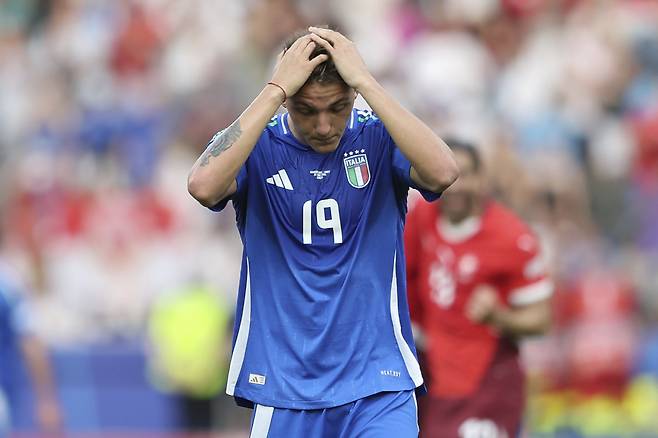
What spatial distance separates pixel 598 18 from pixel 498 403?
803cm

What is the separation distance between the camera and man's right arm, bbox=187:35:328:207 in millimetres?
5672

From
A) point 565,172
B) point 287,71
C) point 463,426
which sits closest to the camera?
point 287,71

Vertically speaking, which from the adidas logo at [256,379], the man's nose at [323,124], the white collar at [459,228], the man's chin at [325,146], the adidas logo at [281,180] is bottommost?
the adidas logo at [256,379]

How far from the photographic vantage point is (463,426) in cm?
837

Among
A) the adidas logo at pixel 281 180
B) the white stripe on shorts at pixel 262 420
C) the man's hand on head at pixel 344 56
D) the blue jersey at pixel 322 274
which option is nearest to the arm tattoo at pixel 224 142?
the blue jersey at pixel 322 274

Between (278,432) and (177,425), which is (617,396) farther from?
(278,432)

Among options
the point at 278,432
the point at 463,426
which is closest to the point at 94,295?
the point at 463,426

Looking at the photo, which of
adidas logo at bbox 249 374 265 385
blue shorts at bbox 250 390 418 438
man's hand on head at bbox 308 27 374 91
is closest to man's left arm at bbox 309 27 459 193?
man's hand on head at bbox 308 27 374 91

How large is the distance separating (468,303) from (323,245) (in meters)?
2.63

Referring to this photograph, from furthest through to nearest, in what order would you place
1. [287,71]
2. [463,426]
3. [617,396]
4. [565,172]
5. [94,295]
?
1. [94,295]
2. [565,172]
3. [617,396]
4. [463,426]
5. [287,71]

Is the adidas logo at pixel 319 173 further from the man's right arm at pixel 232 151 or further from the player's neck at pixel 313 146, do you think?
the man's right arm at pixel 232 151

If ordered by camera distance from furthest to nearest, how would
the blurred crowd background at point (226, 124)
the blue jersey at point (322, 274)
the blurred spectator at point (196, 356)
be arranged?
the blurred spectator at point (196, 356), the blurred crowd background at point (226, 124), the blue jersey at point (322, 274)

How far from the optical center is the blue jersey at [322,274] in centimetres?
587

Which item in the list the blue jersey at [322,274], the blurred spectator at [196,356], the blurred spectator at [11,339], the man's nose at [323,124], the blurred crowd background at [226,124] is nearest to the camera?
the man's nose at [323,124]
